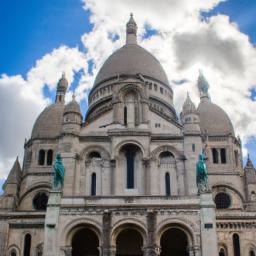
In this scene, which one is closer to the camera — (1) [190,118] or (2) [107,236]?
(2) [107,236]

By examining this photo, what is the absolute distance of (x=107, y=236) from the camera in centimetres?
3128

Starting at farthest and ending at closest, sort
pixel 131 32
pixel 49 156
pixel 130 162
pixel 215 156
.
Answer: pixel 131 32 → pixel 215 156 → pixel 49 156 → pixel 130 162

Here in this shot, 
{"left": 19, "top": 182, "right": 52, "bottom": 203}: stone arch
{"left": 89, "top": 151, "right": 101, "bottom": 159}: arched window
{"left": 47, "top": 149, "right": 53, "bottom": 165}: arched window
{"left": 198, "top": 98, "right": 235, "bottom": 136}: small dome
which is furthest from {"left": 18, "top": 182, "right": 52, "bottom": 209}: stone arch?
{"left": 198, "top": 98, "right": 235, "bottom": 136}: small dome

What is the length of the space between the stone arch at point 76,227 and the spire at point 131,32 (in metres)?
31.4

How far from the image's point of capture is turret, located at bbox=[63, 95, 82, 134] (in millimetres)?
38219

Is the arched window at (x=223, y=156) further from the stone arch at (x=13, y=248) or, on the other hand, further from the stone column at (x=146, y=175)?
the stone arch at (x=13, y=248)

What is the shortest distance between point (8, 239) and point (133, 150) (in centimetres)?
1321

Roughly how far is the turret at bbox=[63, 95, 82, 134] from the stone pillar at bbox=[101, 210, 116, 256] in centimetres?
899

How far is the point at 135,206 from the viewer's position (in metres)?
32.3

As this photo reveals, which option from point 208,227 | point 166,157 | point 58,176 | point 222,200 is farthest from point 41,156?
point 208,227

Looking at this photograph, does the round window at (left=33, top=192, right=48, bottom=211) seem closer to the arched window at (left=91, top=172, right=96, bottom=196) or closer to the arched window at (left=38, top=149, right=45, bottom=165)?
the arched window at (left=38, top=149, right=45, bottom=165)

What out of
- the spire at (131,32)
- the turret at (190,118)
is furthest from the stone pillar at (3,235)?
the spire at (131,32)

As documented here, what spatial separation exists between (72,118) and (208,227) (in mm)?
14894

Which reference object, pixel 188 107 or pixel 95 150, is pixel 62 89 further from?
pixel 188 107
